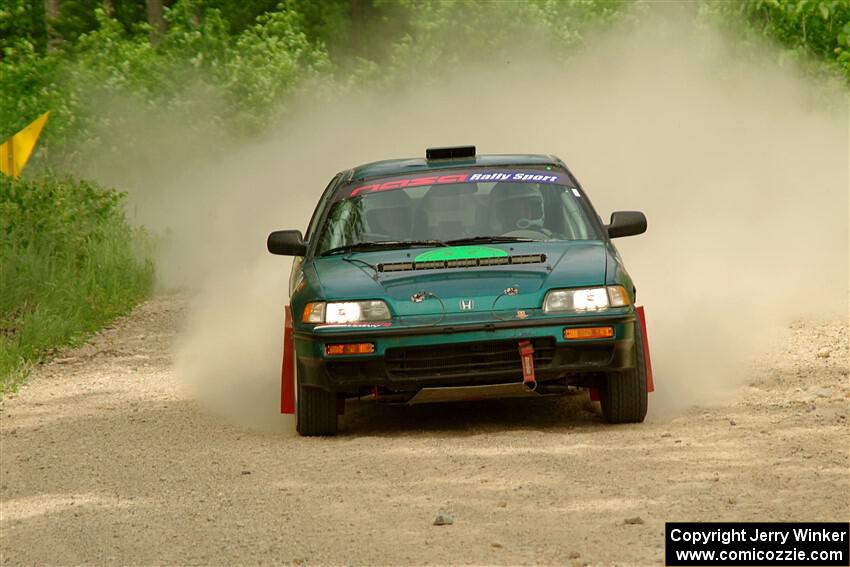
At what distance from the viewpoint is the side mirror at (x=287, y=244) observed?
35.8 feet

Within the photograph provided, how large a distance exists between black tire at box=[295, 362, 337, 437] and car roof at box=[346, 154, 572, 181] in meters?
1.80

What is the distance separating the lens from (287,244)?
10914mm

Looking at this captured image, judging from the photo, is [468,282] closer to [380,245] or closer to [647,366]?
[380,245]

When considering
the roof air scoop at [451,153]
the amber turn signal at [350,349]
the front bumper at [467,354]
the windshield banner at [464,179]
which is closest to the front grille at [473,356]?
the front bumper at [467,354]

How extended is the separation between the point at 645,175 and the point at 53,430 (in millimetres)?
18472

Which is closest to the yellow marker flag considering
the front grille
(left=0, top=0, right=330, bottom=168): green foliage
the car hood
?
(left=0, top=0, right=330, bottom=168): green foliage

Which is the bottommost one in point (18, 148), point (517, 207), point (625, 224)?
point (625, 224)

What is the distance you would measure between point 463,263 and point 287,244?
1.36 metres

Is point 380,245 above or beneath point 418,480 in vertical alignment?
above

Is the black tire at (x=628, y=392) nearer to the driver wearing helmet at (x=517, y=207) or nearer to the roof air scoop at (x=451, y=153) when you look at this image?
the driver wearing helmet at (x=517, y=207)

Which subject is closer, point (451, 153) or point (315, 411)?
point (315, 411)

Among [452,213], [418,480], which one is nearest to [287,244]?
[452,213]

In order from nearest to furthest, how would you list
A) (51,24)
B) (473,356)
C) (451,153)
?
(473,356)
(451,153)
(51,24)

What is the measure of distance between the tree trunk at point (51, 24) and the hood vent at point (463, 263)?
27.2m
